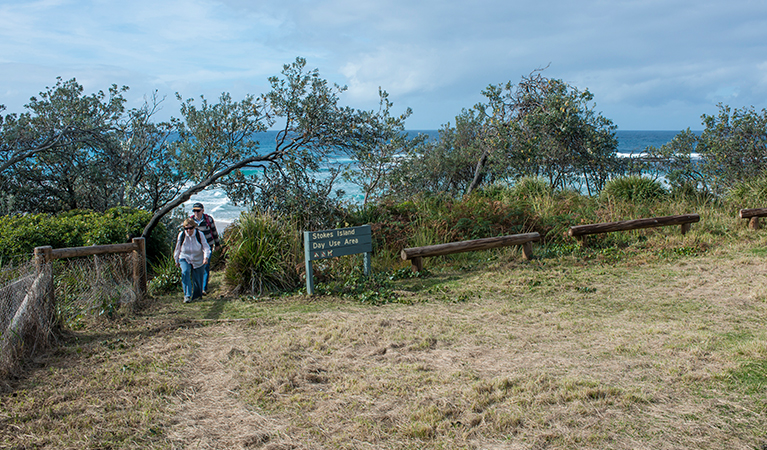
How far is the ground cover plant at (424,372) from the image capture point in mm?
3672

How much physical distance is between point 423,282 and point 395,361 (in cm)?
339

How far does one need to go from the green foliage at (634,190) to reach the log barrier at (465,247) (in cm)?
439

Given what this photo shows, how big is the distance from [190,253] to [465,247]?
4709 millimetres

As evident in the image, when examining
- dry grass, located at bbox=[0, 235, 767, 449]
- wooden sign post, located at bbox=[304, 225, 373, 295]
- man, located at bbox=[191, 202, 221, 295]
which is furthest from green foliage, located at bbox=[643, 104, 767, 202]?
man, located at bbox=[191, 202, 221, 295]

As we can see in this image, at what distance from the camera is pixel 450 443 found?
3525mm

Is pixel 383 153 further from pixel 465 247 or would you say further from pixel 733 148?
pixel 733 148

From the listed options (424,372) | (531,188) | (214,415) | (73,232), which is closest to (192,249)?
(73,232)

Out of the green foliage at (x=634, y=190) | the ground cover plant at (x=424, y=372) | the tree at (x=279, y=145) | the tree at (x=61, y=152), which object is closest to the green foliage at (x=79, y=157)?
the tree at (x=61, y=152)

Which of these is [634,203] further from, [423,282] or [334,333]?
[334,333]

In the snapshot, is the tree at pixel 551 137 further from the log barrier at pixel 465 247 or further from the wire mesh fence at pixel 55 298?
the wire mesh fence at pixel 55 298

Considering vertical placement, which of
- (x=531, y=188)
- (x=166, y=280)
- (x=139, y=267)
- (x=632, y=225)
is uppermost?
(x=531, y=188)

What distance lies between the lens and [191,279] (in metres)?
7.95

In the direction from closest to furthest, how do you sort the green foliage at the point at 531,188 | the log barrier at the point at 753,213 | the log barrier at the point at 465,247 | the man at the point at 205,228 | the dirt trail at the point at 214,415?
the dirt trail at the point at 214,415 < the man at the point at 205,228 < the log barrier at the point at 465,247 < the log barrier at the point at 753,213 < the green foliage at the point at 531,188

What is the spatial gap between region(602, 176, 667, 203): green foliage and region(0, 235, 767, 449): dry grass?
5567 mm
